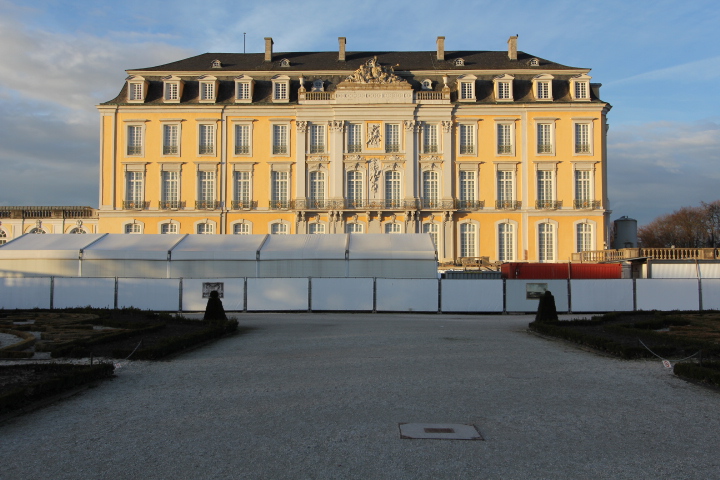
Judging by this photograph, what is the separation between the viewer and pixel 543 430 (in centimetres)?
797

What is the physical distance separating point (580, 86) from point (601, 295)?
25.6 m

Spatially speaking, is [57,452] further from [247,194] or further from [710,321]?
[247,194]

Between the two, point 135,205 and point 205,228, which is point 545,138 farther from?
point 135,205

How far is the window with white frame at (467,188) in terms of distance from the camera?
163 ft

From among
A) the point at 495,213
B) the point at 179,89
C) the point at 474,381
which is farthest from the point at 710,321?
the point at 179,89

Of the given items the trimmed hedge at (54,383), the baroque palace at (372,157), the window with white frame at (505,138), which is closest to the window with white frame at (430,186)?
the baroque palace at (372,157)

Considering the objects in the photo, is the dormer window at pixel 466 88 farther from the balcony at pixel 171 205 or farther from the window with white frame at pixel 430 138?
the balcony at pixel 171 205

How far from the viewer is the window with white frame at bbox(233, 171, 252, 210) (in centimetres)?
5017

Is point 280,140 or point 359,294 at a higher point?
point 280,140

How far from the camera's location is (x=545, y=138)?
50000mm

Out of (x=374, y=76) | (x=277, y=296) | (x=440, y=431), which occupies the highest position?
(x=374, y=76)

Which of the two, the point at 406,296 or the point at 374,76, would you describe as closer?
the point at 406,296

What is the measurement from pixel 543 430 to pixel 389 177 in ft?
139

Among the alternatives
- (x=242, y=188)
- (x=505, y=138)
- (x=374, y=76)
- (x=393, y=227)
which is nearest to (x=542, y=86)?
(x=505, y=138)
